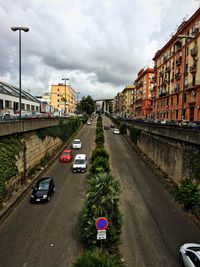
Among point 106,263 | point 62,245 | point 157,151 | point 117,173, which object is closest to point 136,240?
point 62,245

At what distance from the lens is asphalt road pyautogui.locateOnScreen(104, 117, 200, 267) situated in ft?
33.9

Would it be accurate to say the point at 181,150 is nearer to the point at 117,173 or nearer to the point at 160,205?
the point at 160,205

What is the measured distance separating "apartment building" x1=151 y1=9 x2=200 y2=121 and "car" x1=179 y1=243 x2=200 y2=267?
1739 centimetres

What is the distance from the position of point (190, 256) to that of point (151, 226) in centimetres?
444

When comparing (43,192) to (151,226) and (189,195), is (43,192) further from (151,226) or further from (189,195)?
(189,195)

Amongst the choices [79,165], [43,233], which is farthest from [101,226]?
[79,165]

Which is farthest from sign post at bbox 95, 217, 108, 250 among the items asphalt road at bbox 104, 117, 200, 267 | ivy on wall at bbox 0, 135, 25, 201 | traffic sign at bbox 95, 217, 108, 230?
ivy on wall at bbox 0, 135, 25, 201

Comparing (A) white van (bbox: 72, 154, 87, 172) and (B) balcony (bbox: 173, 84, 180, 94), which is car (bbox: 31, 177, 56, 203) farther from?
(B) balcony (bbox: 173, 84, 180, 94)

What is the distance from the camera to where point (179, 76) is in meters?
44.2

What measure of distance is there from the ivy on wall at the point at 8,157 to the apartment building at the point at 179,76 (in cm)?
1977

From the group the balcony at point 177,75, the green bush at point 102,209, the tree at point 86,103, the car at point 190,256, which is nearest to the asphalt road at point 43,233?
the green bush at point 102,209

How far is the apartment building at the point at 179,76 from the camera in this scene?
36.1 metres

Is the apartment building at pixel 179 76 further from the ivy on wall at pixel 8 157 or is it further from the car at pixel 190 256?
the ivy on wall at pixel 8 157

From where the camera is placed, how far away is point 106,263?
267 inches
